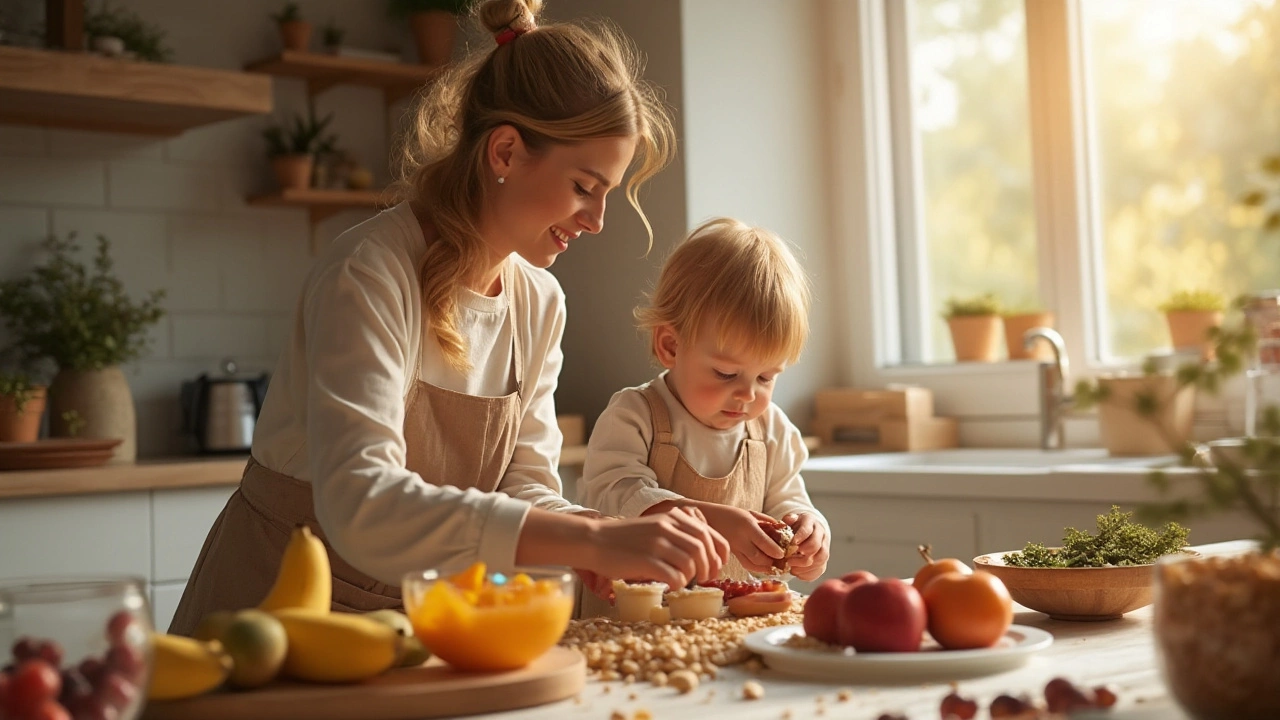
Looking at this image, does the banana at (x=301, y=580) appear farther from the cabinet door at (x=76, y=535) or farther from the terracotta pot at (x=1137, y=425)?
the terracotta pot at (x=1137, y=425)

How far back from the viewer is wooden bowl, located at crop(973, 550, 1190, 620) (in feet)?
4.34

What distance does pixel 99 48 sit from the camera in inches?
121

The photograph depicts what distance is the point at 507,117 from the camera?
1.64 m

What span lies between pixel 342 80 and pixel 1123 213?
219cm

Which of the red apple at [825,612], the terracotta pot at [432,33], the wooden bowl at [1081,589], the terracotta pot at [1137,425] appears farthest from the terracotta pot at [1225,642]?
the terracotta pot at [432,33]

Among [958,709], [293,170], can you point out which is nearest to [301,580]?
[958,709]

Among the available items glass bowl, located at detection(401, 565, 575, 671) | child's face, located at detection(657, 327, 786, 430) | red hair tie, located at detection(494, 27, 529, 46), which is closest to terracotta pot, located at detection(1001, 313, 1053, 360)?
child's face, located at detection(657, 327, 786, 430)

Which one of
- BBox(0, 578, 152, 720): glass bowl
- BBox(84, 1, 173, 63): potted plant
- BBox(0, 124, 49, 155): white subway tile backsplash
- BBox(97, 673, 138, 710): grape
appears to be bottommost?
BBox(97, 673, 138, 710): grape

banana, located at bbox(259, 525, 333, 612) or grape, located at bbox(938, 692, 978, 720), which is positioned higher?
banana, located at bbox(259, 525, 333, 612)

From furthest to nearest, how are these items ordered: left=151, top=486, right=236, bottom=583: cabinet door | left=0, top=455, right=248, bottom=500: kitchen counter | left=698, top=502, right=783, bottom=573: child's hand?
1. left=151, top=486, right=236, bottom=583: cabinet door
2. left=0, top=455, right=248, bottom=500: kitchen counter
3. left=698, top=502, right=783, bottom=573: child's hand

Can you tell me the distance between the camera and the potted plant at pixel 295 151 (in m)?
3.54

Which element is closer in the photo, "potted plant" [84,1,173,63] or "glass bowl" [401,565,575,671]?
"glass bowl" [401,565,575,671]

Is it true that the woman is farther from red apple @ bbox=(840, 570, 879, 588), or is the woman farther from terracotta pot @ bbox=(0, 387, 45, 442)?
terracotta pot @ bbox=(0, 387, 45, 442)

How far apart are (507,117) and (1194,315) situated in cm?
199
